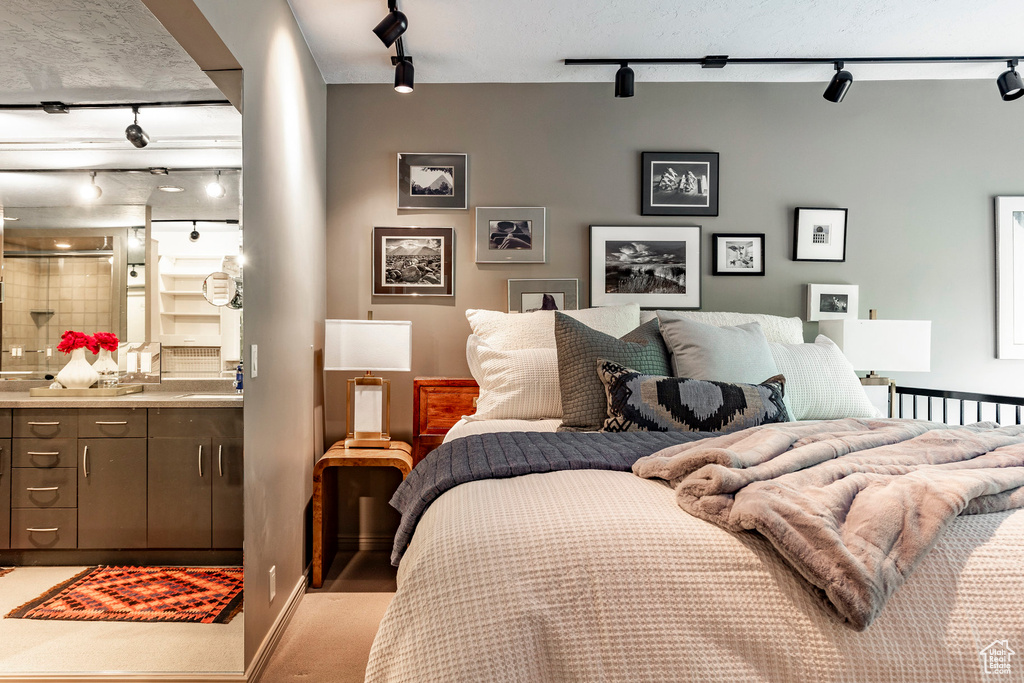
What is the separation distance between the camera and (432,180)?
3148mm

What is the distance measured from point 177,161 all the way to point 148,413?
90 centimetres

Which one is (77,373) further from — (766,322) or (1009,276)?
(1009,276)

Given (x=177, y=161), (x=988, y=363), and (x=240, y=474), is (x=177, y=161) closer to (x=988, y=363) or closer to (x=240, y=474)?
(x=240, y=474)

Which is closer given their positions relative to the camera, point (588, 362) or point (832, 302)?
point (588, 362)

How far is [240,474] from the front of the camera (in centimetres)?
190

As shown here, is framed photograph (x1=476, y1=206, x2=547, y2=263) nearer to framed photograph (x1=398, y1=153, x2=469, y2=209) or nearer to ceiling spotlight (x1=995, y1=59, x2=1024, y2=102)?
framed photograph (x1=398, y1=153, x2=469, y2=209)

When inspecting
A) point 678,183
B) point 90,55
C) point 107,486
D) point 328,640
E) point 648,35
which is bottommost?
point 328,640

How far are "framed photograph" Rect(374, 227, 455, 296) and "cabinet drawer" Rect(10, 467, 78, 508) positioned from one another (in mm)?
1575

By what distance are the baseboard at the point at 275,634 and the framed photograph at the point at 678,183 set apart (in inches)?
97.9

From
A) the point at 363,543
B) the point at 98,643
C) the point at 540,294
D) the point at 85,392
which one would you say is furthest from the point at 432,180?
the point at 98,643

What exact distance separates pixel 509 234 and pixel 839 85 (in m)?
1.77

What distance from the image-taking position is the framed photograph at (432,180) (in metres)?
3.15

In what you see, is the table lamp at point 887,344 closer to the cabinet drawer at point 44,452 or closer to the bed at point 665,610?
the bed at point 665,610

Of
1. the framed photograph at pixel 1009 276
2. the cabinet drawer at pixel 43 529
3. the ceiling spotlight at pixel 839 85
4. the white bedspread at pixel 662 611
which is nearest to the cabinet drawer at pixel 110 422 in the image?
the cabinet drawer at pixel 43 529
